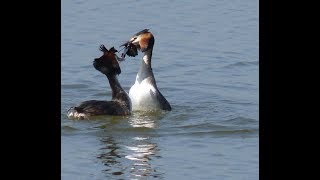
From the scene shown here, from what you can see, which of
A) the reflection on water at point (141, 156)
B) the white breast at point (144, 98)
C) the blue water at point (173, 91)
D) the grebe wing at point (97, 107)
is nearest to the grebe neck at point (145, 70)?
the white breast at point (144, 98)

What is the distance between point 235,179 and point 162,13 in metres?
9.79

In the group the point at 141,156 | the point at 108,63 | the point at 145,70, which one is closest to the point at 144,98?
the point at 145,70

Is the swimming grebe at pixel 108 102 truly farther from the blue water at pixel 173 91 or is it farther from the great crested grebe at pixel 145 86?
the great crested grebe at pixel 145 86

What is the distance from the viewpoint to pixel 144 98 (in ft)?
38.0

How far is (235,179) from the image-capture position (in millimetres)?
7777

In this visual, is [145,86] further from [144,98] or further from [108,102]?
[108,102]

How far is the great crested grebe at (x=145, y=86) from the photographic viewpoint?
11469 millimetres

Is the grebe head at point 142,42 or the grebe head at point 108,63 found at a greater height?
the grebe head at point 142,42

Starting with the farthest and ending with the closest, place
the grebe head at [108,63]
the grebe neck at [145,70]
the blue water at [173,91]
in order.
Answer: the grebe neck at [145,70], the grebe head at [108,63], the blue water at [173,91]

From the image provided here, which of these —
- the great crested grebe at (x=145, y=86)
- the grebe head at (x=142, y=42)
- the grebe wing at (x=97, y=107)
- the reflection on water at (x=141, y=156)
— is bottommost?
the reflection on water at (x=141, y=156)

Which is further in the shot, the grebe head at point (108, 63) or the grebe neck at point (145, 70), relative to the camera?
the grebe neck at point (145, 70)
